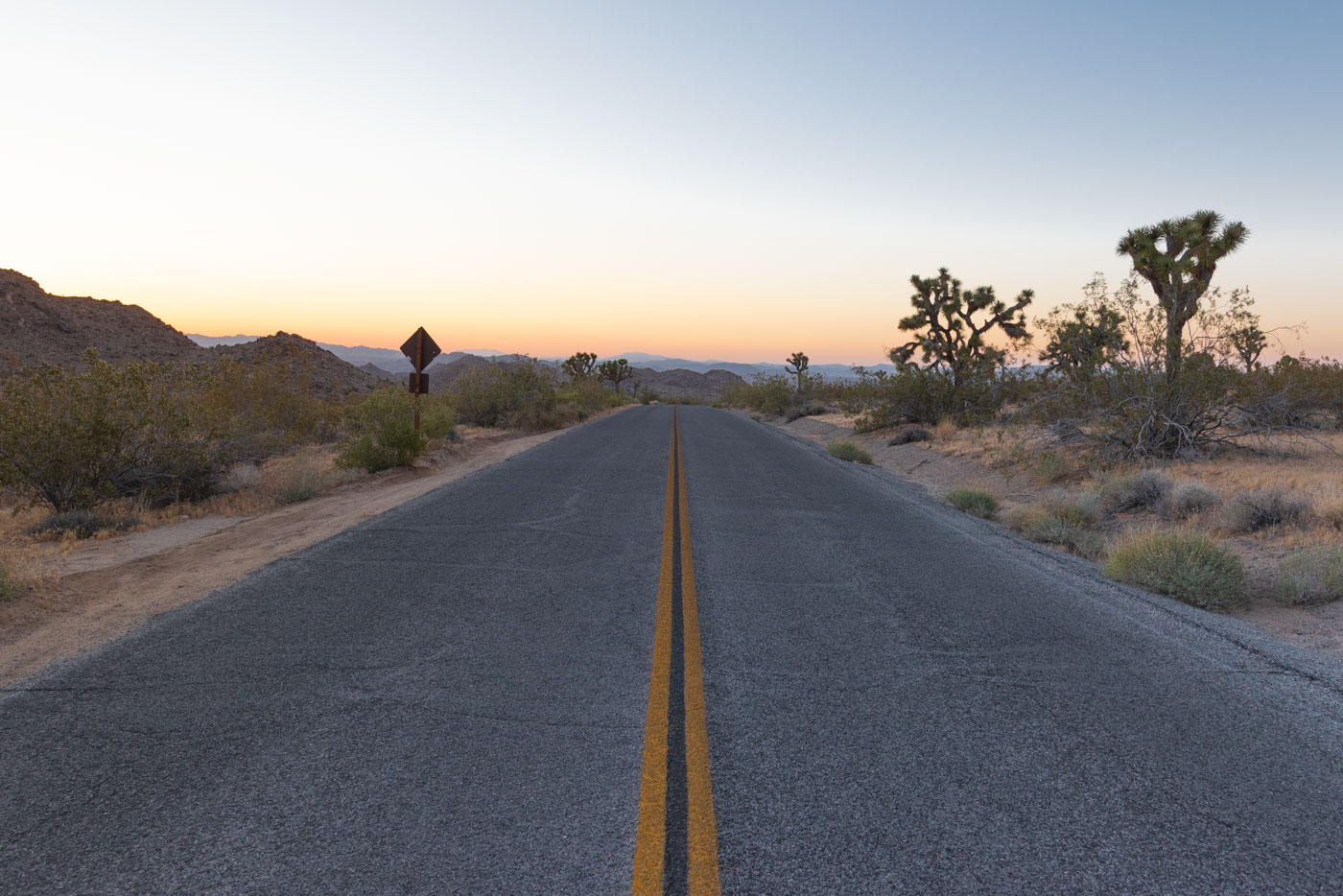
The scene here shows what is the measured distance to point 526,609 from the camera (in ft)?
19.8

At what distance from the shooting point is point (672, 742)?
3717 millimetres

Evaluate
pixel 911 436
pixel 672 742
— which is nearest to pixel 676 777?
pixel 672 742

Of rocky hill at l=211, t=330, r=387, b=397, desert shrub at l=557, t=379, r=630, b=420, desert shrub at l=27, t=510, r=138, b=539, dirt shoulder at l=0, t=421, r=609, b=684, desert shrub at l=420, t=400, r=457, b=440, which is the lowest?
dirt shoulder at l=0, t=421, r=609, b=684

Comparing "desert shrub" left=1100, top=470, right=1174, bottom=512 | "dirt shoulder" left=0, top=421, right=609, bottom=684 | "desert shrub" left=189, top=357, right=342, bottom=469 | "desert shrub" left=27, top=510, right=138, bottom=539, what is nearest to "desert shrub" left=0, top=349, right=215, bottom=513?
"desert shrub" left=189, top=357, right=342, bottom=469

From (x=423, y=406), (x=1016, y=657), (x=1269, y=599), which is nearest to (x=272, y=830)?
(x=1016, y=657)

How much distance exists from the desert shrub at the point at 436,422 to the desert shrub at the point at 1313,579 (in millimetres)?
18343

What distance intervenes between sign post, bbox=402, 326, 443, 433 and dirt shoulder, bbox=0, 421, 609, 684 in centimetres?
468

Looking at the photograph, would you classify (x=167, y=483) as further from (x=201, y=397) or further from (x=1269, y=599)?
(x=1269, y=599)

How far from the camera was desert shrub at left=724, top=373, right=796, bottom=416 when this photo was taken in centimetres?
5256

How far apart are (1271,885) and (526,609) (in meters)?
4.74

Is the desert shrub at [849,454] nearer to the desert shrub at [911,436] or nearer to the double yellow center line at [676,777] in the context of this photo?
the desert shrub at [911,436]

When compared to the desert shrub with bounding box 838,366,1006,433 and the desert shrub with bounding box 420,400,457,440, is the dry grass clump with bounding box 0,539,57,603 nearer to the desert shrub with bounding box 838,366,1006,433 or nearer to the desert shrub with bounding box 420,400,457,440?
the desert shrub with bounding box 420,400,457,440

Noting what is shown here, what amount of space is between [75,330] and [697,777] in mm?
61115

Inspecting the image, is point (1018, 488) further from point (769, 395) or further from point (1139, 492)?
point (769, 395)
